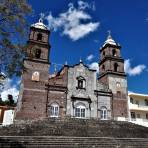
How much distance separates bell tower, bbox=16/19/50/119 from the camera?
29.5 meters

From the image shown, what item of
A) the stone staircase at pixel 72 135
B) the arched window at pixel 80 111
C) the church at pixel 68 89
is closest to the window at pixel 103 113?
the church at pixel 68 89

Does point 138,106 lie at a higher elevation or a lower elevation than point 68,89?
lower

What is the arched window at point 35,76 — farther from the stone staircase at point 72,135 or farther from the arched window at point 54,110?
the stone staircase at point 72,135

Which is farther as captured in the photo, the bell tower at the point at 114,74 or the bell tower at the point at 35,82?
the bell tower at the point at 114,74

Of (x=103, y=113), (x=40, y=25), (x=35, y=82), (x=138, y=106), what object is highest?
(x=40, y=25)

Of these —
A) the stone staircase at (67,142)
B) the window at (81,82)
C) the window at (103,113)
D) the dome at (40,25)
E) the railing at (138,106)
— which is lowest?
the stone staircase at (67,142)

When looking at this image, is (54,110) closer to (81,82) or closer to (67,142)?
(81,82)

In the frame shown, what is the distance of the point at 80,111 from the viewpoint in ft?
108

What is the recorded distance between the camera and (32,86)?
101 ft

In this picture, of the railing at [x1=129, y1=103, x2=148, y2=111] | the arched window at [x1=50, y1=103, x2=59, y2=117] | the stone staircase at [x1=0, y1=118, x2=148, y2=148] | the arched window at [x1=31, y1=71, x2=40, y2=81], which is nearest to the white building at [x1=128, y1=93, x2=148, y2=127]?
the railing at [x1=129, y1=103, x2=148, y2=111]

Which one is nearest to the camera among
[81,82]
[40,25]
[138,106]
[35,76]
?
[35,76]

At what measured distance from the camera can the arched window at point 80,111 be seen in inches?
1282

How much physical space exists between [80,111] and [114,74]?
9031 mm

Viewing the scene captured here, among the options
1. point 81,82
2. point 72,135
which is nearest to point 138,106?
point 81,82
